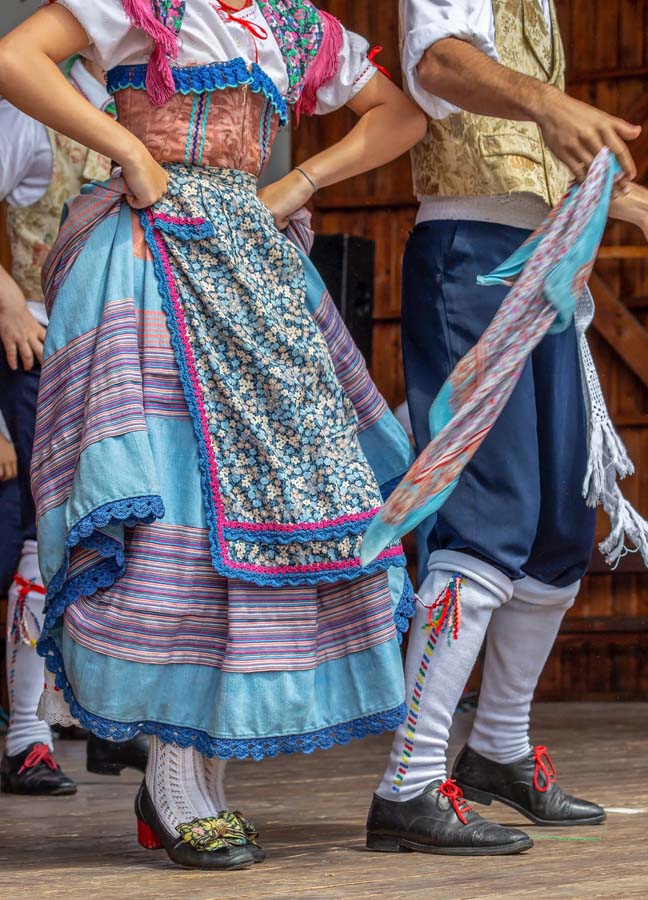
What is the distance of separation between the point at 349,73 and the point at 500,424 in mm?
594

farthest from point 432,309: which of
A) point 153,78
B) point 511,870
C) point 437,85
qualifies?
point 511,870

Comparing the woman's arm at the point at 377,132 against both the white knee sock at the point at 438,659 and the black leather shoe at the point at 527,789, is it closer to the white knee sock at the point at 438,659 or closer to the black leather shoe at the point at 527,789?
the white knee sock at the point at 438,659

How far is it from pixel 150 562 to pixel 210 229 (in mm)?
459

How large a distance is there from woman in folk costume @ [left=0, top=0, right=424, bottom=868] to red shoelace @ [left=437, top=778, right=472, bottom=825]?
17 cm

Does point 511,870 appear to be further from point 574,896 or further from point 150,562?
point 150,562

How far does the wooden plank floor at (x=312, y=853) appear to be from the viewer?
5.50ft

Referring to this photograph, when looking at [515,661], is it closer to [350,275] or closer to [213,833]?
[213,833]

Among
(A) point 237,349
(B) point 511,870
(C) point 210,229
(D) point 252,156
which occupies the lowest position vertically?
(B) point 511,870

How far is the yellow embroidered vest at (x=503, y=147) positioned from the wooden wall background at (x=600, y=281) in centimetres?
306

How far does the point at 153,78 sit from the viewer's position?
1.90 metres

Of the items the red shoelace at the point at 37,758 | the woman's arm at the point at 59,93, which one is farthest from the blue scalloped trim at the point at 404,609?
the red shoelace at the point at 37,758

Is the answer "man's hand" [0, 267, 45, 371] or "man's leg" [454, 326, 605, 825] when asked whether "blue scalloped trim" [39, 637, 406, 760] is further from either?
"man's hand" [0, 267, 45, 371]

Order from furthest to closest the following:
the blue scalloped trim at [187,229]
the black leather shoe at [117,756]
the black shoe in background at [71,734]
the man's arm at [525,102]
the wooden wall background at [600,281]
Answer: the wooden wall background at [600,281] < the black shoe in background at [71,734] < the black leather shoe at [117,756] < the blue scalloped trim at [187,229] < the man's arm at [525,102]

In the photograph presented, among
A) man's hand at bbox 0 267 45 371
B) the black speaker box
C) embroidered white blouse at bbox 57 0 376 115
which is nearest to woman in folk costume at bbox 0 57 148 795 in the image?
man's hand at bbox 0 267 45 371
